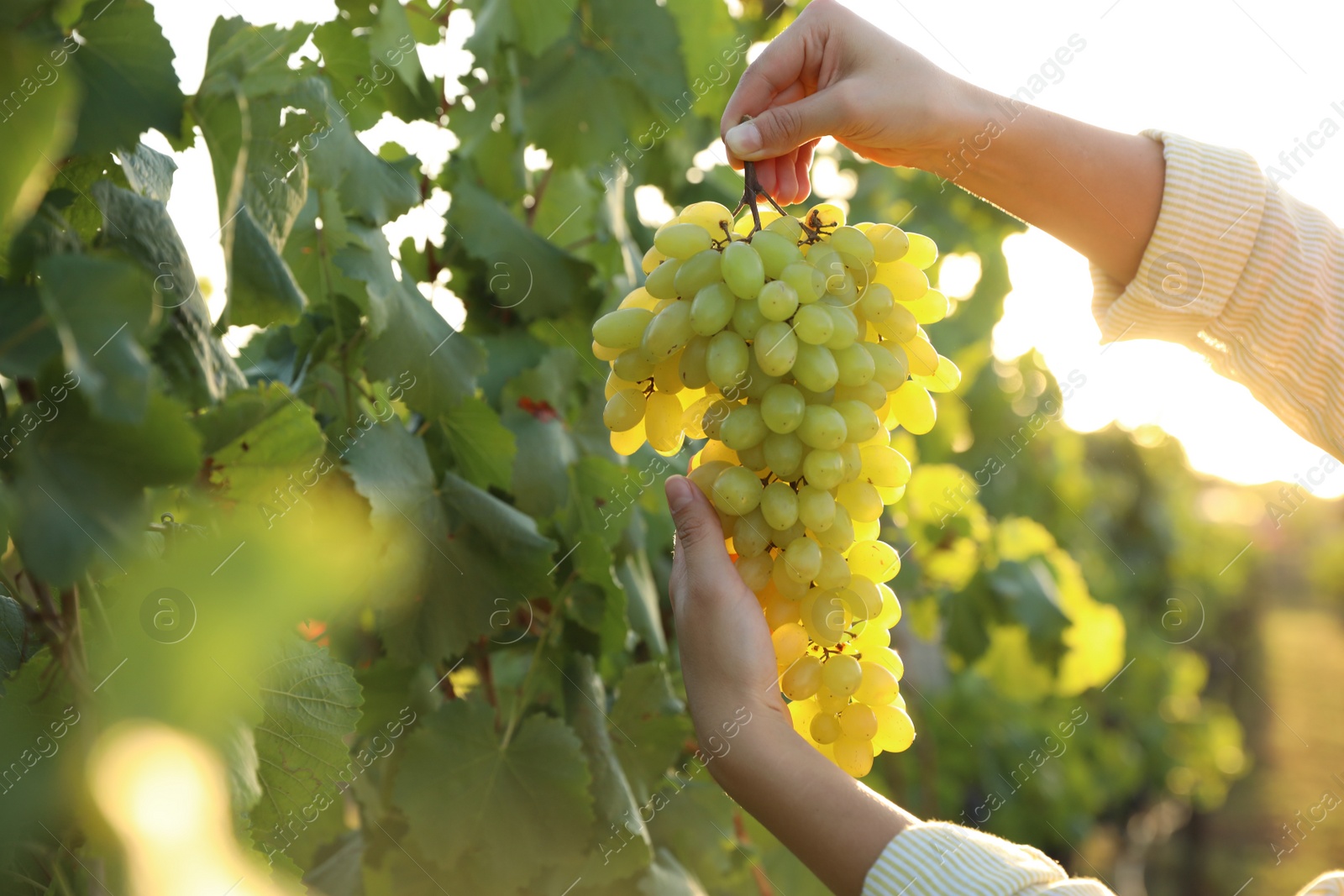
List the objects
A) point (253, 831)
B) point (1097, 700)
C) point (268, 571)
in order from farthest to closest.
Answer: point (1097, 700), point (253, 831), point (268, 571)

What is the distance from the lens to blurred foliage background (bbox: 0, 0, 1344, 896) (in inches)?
22.3

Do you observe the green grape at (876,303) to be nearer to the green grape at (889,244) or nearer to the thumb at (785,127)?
the green grape at (889,244)

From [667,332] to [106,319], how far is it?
0.41 meters

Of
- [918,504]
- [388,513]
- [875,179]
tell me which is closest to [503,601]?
[388,513]

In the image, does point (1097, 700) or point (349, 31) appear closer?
point (349, 31)

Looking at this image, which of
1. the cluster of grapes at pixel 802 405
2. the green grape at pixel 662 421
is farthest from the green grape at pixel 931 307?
the green grape at pixel 662 421

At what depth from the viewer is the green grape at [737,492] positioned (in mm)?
799

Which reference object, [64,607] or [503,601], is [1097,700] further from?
[64,607]

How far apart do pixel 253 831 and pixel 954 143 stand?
91 cm

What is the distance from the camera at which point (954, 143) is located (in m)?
1.06

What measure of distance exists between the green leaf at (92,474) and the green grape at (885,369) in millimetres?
504

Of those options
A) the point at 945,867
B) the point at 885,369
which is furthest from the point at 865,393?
the point at 945,867

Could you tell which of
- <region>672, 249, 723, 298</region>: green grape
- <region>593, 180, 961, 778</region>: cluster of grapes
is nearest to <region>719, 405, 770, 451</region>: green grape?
<region>593, 180, 961, 778</region>: cluster of grapes

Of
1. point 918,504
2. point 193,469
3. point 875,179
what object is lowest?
point 918,504
